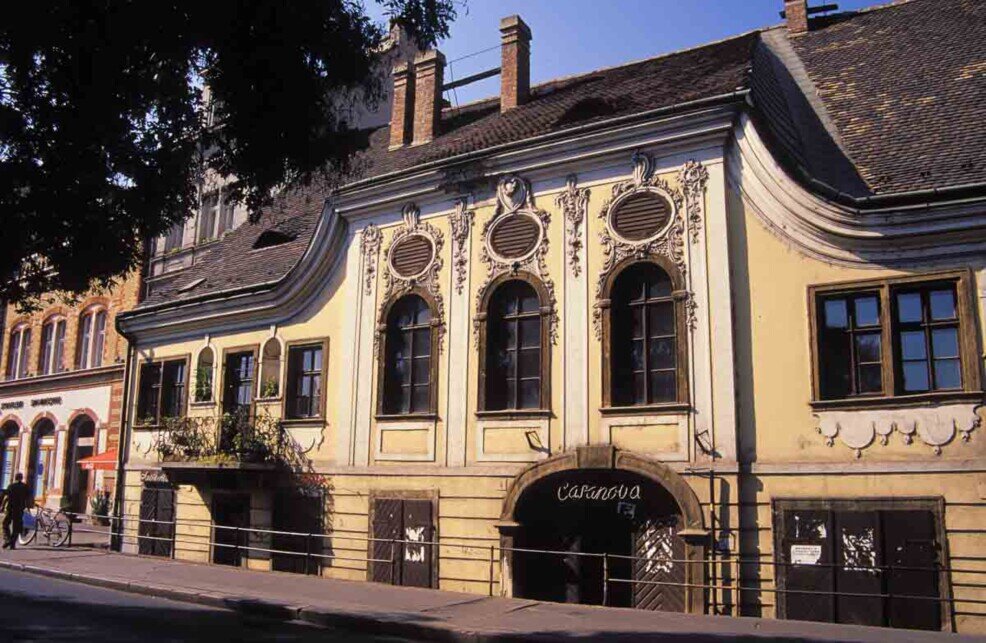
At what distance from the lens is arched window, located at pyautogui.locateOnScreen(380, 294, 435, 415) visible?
17016 millimetres

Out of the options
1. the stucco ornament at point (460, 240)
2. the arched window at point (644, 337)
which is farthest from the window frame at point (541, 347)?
the arched window at point (644, 337)

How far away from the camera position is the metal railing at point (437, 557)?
11945 mm

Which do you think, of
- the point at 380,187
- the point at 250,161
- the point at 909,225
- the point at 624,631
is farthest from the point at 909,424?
the point at 380,187

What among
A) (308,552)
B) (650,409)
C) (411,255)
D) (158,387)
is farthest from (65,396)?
(650,409)

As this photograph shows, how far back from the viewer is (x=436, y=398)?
16531 millimetres

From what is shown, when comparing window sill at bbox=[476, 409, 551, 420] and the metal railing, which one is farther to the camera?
window sill at bbox=[476, 409, 551, 420]

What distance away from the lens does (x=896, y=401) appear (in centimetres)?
1223

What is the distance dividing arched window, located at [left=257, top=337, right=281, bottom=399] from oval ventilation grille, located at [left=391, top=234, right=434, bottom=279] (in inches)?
144

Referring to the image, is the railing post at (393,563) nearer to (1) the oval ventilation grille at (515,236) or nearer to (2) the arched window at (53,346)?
(1) the oval ventilation grille at (515,236)

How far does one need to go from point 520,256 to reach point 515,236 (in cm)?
41

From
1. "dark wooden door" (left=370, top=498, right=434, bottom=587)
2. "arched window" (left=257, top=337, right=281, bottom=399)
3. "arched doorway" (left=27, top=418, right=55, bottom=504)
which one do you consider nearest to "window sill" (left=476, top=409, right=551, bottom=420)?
"dark wooden door" (left=370, top=498, right=434, bottom=587)

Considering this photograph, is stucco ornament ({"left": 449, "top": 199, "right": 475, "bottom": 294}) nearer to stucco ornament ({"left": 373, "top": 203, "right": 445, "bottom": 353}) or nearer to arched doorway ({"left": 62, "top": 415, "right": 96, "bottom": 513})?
stucco ornament ({"left": 373, "top": 203, "right": 445, "bottom": 353})

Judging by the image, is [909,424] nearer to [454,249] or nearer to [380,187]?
[454,249]

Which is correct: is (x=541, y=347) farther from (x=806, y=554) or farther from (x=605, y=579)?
(x=806, y=554)
